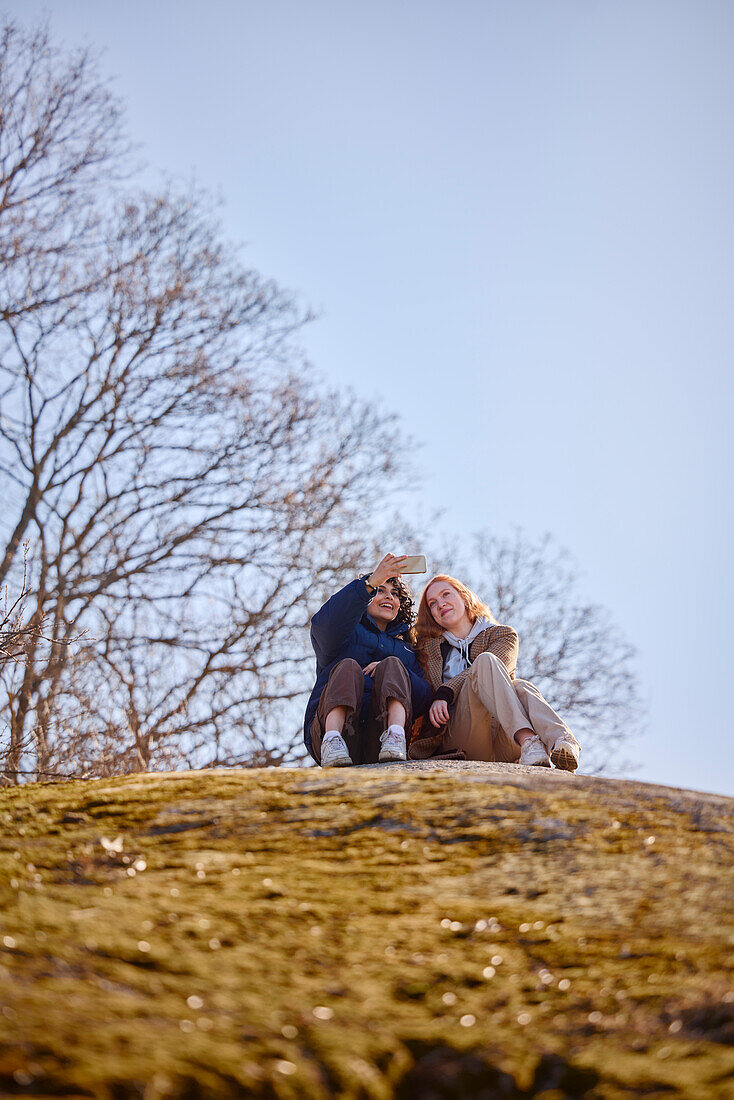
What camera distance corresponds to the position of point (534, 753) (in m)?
4.41

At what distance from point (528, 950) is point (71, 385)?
11618 millimetres

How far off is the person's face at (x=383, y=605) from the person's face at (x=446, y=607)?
0.24 metres

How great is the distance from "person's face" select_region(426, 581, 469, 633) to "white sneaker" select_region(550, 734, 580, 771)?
126cm

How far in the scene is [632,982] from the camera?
4.54 feet

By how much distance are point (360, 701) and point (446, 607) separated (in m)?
1.04

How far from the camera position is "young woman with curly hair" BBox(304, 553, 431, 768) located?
441cm

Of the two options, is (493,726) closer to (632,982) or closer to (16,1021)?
(632,982)

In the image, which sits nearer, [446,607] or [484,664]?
[484,664]

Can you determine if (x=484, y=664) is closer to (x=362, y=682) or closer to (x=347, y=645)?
(x=362, y=682)

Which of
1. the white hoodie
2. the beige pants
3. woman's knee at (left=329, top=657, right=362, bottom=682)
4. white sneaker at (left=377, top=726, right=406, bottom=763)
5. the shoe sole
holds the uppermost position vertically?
the white hoodie

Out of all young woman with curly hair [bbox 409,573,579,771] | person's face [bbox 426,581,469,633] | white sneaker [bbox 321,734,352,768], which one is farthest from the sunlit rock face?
person's face [bbox 426,581,469,633]

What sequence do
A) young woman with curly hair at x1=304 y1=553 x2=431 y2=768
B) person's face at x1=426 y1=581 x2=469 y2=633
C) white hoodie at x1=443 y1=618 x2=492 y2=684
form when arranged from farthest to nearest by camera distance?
1. person's face at x1=426 y1=581 x2=469 y2=633
2. white hoodie at x1=443 y1=618 x2=492 y2=684
3. young woman with curly hair at x1=304 y1=553 x2=431 y2=768

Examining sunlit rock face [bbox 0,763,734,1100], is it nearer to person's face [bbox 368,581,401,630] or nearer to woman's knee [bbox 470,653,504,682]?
woman's knee [bbox 470,653,504,682]

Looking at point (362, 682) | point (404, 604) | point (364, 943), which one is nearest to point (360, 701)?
point (362, 682)
